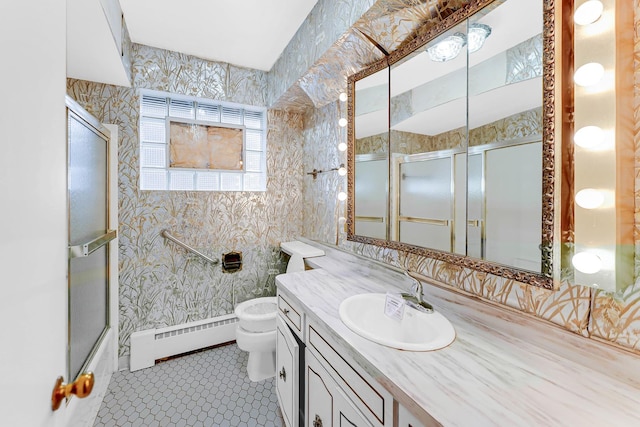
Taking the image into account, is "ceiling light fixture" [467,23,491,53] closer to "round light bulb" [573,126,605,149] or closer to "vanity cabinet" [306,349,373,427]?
"round light bulb" [573,126,605,149]

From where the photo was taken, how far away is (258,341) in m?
1.87

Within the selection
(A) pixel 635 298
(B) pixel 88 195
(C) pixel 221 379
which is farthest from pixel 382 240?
(B) pixel 88 195

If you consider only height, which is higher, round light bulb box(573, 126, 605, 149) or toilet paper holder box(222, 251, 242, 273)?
round light bulb box(573, 126, 605, 149)

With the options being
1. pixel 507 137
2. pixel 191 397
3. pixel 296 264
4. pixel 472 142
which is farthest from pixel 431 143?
pixel 191 397

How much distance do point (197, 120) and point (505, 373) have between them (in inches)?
99.2

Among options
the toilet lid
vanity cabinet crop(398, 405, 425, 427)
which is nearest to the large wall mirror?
vanity cabinet crop(398, 405, 425, 427)

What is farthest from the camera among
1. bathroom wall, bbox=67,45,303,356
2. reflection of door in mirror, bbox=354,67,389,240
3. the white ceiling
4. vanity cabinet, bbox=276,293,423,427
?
bathroom wall, bbox=67,45,303,356

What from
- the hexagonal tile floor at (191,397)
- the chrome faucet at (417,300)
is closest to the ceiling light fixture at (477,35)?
the chrome faucet at (417,300)

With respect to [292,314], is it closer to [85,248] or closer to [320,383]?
[320,383]

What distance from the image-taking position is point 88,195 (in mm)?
1544

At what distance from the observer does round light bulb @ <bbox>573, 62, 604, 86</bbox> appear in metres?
0.73

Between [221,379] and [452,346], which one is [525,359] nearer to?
[452,346]

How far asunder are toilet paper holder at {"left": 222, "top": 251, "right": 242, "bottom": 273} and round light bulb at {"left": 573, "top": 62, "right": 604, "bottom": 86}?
2318mm

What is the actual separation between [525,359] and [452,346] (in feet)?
0.65
